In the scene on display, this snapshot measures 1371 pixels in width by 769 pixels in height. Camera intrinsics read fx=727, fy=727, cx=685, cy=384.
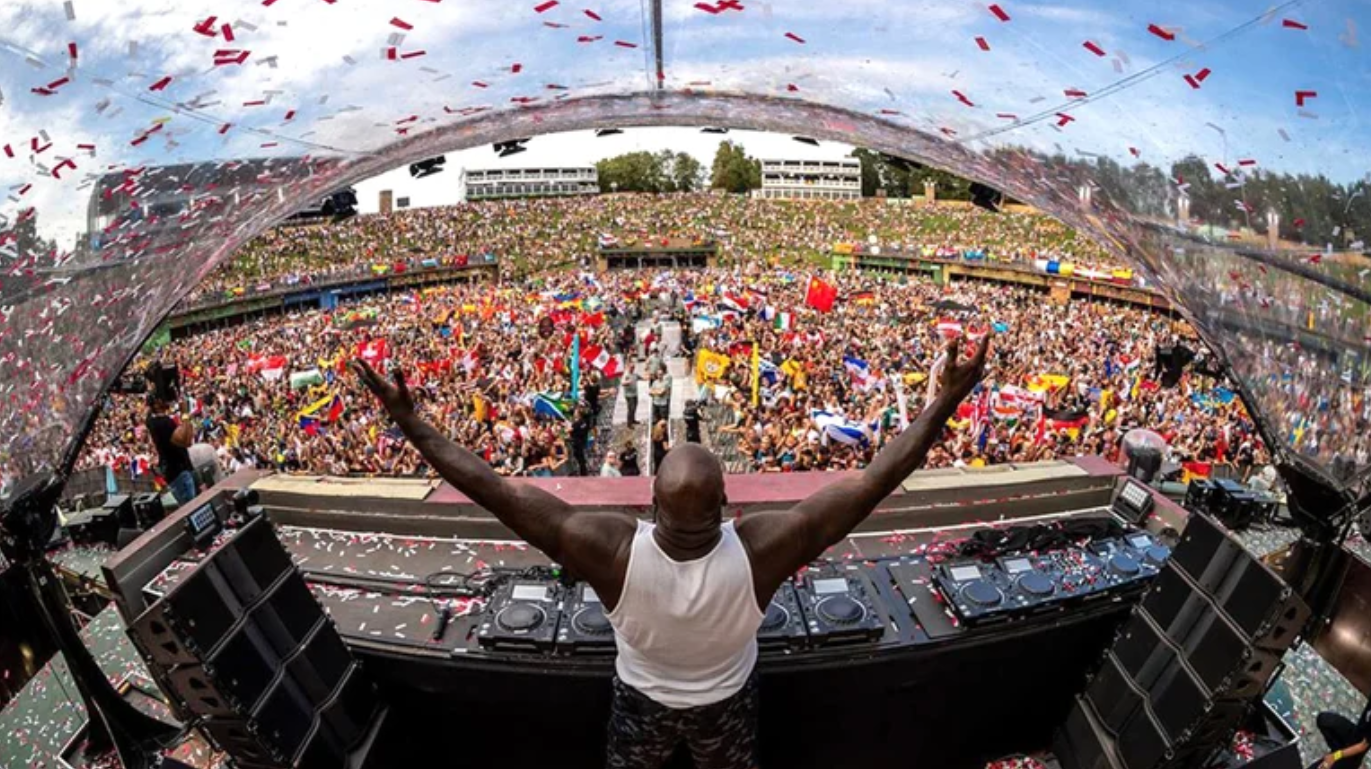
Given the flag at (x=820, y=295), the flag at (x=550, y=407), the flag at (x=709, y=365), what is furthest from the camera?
the flag at (x=820, y=295)

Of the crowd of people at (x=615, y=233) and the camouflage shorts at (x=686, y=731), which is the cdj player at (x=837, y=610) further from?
the crowd of people at (x=615, y=233)

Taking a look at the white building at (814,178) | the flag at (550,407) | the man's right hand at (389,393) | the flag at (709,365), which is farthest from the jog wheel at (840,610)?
the white building at (814,178)

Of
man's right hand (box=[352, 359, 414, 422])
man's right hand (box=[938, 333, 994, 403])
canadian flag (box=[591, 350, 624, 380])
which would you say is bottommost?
canadian flag (box=[591, 350, 624, 380])

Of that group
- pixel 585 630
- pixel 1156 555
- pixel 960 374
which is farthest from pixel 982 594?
pixel 585 630

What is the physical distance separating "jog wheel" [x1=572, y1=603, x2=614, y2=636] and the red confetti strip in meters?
2.88

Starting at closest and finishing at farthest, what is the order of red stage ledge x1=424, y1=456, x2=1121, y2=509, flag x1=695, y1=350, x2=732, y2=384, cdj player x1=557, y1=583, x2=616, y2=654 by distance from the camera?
cdj player x1=557, y1=583, x2=616, y2=654 < red stage ledge x1=424, y1=456, x2=1121, y2=509 < flag x1=695, y1=350, x2=732, y2=384

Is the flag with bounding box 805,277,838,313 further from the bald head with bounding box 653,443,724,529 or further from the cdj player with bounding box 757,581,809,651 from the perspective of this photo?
the bald head with bounding box 653,443,724,529

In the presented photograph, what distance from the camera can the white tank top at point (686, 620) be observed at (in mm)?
1893

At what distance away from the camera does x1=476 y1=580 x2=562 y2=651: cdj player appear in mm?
2955

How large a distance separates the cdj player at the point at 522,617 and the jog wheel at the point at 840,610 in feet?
3.70

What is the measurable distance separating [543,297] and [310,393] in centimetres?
1110

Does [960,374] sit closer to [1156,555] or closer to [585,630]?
[585,630]

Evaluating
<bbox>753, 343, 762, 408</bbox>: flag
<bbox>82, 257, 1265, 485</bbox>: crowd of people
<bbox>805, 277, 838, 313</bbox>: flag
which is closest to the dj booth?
<bbox>82, 257, 1265, 485</bbox>: crowd of people

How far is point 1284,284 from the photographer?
2.73 meters
